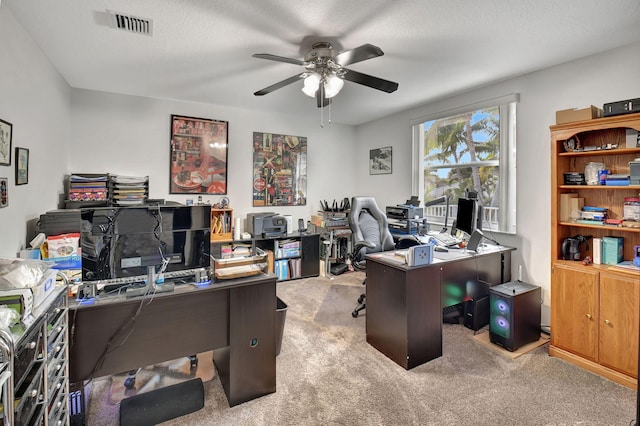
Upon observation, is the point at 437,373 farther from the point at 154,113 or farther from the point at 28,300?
the point at 154,113

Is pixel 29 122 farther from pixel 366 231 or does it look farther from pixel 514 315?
pixel 514 315

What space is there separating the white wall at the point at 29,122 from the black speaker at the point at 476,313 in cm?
362

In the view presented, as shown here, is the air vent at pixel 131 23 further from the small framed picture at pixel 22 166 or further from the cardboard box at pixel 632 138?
the cardboard box at pixel 632 138

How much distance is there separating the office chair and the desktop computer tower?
1.22m

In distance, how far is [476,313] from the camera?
2.85 metres

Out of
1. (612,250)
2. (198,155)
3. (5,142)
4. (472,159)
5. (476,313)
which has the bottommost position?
(476,313)

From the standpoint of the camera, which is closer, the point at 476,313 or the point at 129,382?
the point at 129,382

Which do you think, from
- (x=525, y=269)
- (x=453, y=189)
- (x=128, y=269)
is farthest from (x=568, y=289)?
(x=128, y=269)

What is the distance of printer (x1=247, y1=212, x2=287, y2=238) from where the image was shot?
4.16 metres

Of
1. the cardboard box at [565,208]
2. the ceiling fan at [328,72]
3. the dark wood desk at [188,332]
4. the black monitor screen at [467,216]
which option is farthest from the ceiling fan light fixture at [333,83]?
the cardboard box at [565,208]

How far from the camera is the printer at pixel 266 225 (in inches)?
164

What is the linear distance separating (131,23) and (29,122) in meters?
1.10

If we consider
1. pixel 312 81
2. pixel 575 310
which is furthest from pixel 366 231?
pixel 575 310

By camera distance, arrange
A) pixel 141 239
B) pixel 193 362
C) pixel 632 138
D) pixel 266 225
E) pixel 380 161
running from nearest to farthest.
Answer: pixel 141 239 → pixel 632 138 → pixel 193 362 → pixel 266 225 → pixel 380 161
